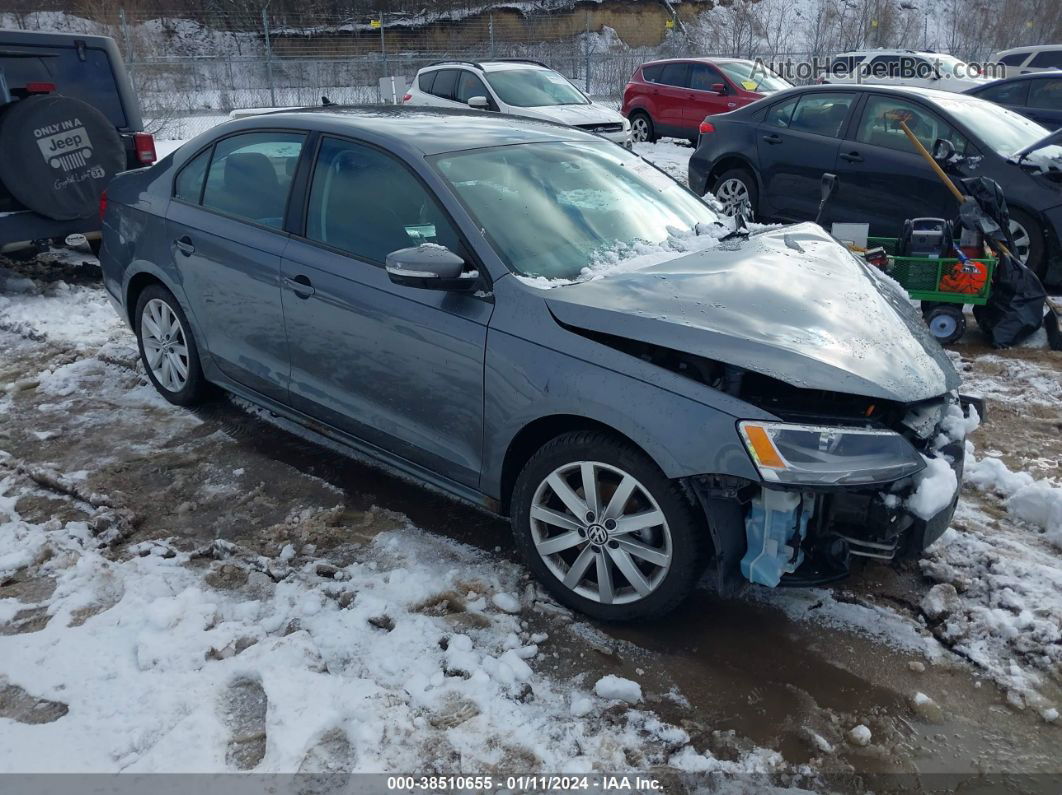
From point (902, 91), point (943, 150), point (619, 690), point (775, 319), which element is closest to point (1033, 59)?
point (902, 91)

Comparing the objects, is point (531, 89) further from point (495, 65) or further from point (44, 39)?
point (44, 39)

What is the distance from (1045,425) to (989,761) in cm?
280

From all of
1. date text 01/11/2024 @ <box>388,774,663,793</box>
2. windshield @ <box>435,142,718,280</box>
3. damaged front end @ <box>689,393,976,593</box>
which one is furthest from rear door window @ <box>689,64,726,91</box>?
date text 01/11/2024 @ <box>388,774,663,793</box>

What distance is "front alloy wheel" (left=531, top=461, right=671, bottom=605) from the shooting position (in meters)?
2.88

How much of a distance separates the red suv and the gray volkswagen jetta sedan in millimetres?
11647

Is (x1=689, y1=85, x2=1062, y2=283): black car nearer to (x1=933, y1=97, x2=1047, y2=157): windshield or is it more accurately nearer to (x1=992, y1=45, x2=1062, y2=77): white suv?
(x1=933, y1=97, x2=1047, y2=157): windshield

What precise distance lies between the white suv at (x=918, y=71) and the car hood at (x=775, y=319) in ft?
54.1

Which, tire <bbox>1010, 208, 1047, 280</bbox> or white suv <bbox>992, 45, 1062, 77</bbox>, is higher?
white suv <bbox>992, 45, 1062, 77</bbox>

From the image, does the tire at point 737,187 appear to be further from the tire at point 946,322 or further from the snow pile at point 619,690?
the snow pile at point 619,690

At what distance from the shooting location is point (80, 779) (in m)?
2.37

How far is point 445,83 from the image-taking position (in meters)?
13.4

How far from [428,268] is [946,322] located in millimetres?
4377

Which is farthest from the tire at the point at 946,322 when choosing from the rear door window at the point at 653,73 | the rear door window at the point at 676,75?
the rear door window at the point at 653,73

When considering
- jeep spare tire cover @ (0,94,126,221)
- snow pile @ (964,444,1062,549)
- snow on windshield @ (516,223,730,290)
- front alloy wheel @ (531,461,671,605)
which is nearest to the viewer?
front alloy wheel @ (531,461,671,605)
